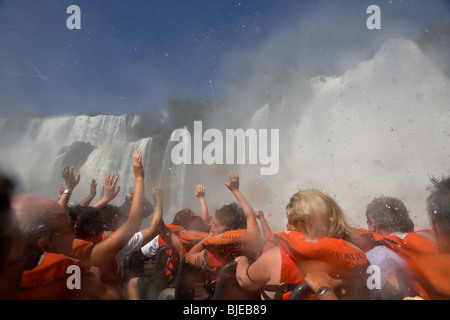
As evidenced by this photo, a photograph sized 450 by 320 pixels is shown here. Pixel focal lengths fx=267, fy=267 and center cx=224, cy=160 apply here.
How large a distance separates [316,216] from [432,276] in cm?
70

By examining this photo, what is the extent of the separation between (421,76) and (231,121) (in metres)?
14.3

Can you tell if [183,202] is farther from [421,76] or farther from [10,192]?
[10,192]

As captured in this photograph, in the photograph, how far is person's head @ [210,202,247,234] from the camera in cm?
285

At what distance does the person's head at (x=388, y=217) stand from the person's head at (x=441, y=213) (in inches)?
31.9

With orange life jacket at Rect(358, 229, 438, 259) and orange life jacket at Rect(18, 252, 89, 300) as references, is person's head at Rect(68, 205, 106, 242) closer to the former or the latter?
orange life jacket at Rect(18, 252, 89, 300)

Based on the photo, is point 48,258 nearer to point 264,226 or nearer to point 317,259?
point 317,259

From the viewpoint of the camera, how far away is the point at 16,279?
1179mm

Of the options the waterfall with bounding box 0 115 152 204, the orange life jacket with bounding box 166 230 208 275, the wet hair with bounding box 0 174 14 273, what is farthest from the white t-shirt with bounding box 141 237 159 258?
the waterfall with bounding box 0 115 152 204

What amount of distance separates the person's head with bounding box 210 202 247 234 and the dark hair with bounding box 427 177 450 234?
164 cm

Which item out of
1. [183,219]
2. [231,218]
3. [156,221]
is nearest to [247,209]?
[231,218]

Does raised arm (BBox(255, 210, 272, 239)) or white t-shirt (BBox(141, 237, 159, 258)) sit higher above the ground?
raised arm (BBox(255, 210, 272, 239))

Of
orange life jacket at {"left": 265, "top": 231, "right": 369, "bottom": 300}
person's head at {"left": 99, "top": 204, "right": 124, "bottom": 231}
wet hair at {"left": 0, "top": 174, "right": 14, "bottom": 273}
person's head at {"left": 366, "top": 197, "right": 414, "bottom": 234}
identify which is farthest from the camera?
person's head at {"left": 99, "top": 204, "right": 124, "bottom": 231}
